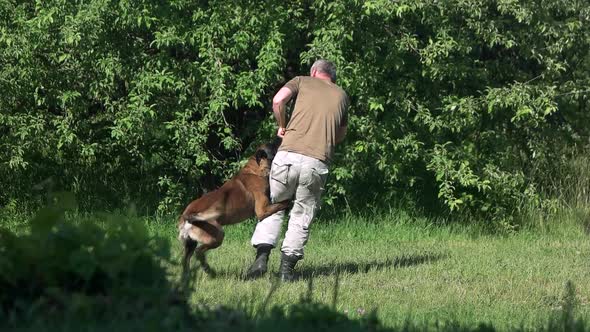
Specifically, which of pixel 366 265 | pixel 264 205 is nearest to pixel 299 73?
pixel 366 265

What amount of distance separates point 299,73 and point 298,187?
16.8ft

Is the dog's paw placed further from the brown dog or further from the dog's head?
the dog's head

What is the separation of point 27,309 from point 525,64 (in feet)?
36.4

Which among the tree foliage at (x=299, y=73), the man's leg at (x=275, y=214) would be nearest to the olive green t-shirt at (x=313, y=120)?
the man's leg at (x=275, y=214)

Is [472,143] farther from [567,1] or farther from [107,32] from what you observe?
[107,32]

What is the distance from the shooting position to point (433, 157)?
13.5 meters

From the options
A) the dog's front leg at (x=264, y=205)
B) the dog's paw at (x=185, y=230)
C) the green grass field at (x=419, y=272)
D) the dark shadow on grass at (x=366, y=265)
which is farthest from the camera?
the dark shadow on grass at (x=366, y=265)

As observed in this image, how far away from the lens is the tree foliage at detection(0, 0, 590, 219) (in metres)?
12.8

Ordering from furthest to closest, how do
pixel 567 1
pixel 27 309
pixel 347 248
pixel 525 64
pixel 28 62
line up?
pixel 525 64, pixel 567 1, pixel 28 62, pixel 347 248, pixel 27 309

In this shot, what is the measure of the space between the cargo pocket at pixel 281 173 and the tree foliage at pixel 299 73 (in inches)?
124

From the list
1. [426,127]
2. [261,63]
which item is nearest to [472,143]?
[426,127]

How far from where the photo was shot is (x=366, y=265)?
10.9 m

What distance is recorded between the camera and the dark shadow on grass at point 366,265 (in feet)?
33.4

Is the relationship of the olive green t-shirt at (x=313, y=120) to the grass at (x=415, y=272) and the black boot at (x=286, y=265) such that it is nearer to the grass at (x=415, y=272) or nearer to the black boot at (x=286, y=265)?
the black boot at (x=286, y=265)
